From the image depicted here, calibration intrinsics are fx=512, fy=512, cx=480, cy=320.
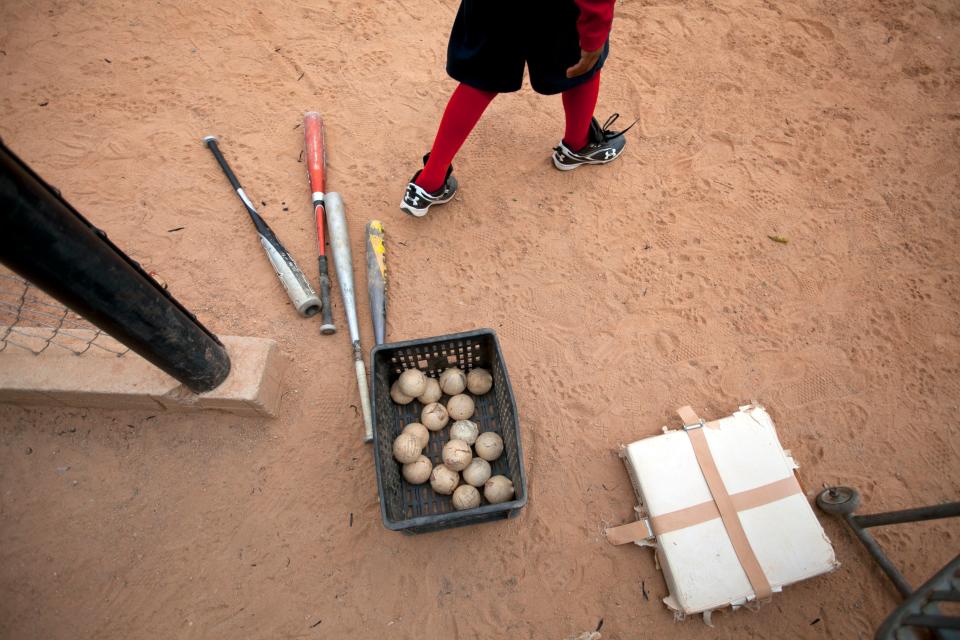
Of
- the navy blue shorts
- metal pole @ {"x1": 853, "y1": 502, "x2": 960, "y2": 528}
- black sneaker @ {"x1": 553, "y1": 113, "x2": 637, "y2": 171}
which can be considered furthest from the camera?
black sneaker @ {"x1": 553, "y1": 113, "x2": 637, "y2": 171}

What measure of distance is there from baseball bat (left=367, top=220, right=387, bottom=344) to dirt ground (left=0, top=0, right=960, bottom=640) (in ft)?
0.33

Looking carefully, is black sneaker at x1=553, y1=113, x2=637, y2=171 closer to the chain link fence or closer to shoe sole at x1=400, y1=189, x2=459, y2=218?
shoe sole at x1=400, y1=189, x2=459, y2=218

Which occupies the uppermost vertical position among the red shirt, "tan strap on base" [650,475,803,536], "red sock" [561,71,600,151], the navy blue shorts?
the red shirt

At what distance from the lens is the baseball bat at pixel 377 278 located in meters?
2.64

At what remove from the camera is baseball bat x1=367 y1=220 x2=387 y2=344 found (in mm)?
2645

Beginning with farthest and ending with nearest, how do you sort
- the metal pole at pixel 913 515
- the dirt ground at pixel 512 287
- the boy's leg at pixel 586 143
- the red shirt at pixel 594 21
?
1. the boy's leg at pixel 586 143
2. the dirt ground at pixel 512 287
3. the metal pole at pixel 913 515
4. the red shirt at pixel 594 21

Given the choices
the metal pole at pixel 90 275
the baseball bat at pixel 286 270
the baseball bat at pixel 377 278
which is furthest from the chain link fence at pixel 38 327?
the baseball bat at pixel 377 278

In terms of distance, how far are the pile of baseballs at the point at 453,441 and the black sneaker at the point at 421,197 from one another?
102 centimetres

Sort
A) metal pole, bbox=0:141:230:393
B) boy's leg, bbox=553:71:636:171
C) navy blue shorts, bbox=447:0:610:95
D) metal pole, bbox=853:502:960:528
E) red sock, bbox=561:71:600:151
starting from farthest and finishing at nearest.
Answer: boy's leg, bbox=553:71:636:171
red sock, bbox=561:71:600:151
navy blue shorts, bbox=447:0:610:95
metal pole, bbox=853:502:960:528
metal pole, bbox=0:141:230:393

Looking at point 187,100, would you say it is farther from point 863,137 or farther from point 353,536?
point 863,137

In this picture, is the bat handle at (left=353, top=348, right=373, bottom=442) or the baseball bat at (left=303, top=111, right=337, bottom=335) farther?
the baseball bat at (left=303, top=111, right=337, bottom=335)

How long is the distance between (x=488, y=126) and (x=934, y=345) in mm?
2871

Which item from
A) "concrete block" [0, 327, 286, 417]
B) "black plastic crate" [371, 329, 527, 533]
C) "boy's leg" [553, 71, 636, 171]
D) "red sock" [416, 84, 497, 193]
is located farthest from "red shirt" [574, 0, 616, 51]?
"concrete block" [0, 327, 286, 417]

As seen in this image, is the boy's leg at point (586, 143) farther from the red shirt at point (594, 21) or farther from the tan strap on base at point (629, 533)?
the tan strap on base at point (629, 533)
